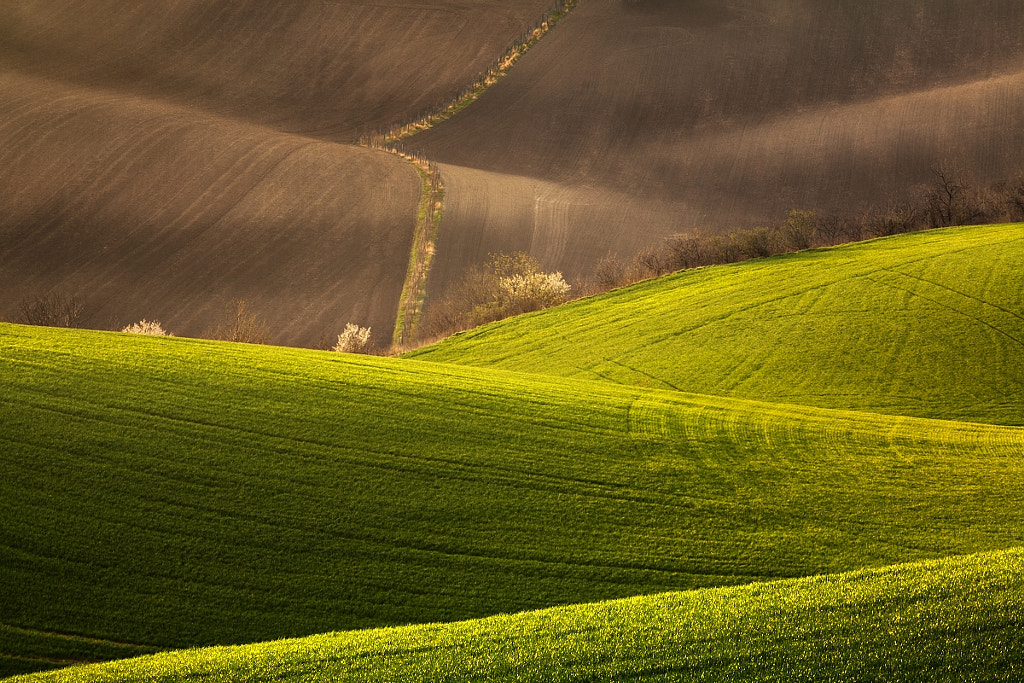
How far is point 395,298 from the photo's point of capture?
30.6 meters

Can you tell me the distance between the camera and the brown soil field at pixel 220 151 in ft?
104

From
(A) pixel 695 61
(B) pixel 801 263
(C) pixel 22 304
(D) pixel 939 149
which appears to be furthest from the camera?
(A) pixel 695 61

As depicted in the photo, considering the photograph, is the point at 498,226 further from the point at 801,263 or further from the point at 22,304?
the point at 22,304

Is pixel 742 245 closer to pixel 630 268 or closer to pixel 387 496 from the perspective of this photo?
pixel 630 268

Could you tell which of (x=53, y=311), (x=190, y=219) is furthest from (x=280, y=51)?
(x=53, y=311)

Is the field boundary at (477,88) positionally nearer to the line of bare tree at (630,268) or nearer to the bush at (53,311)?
the line of bare tree at (630,268)

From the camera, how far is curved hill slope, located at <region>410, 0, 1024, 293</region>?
126 feet

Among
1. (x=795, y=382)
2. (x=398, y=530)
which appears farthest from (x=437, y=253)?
(x=398, y=530)

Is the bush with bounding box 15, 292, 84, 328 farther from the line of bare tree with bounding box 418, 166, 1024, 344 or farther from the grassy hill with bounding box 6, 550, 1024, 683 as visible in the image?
the grassy hill with bounding box 6, 550, 1024, 683

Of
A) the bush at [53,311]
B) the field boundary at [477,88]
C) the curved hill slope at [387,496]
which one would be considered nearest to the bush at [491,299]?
the bush at [53,311]

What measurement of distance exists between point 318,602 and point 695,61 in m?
50.6

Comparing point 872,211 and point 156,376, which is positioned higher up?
point 872,211

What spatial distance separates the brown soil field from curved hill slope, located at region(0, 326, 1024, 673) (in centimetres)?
1518

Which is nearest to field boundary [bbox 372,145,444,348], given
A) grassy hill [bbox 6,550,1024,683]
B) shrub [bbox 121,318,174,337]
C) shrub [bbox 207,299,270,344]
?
shrub [bbox 207,299,270,344]
